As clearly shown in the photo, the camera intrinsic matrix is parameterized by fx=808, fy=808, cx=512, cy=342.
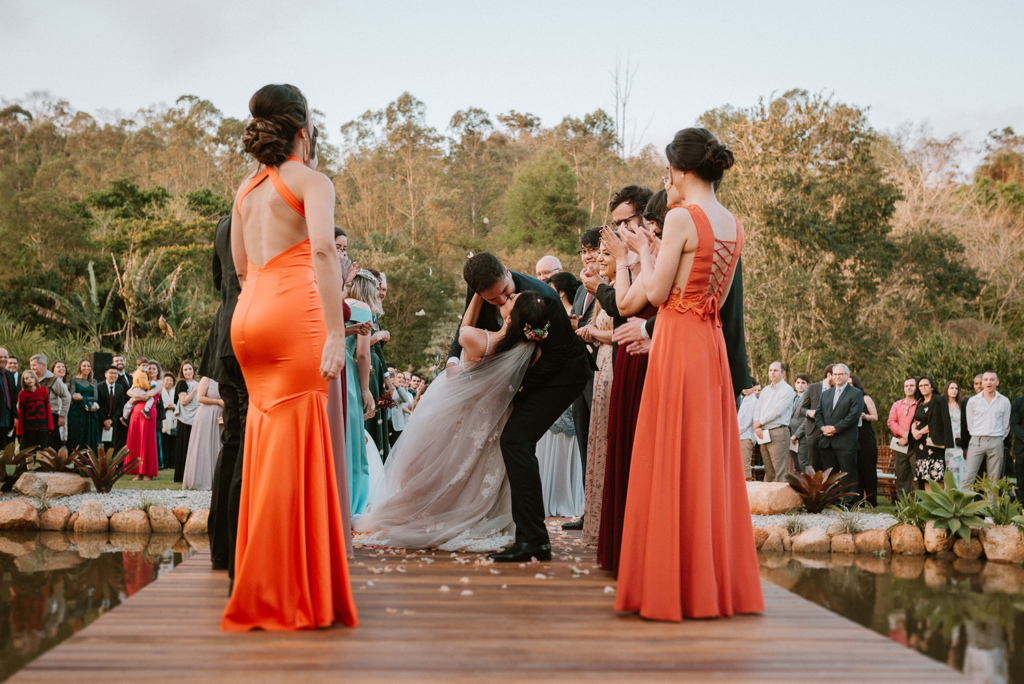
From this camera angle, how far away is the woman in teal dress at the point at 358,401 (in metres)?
6.04

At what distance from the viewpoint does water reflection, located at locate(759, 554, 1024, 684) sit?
3938 mm

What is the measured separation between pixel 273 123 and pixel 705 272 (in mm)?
1984

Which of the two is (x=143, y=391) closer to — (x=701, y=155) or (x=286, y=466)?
(x=286, y=466)

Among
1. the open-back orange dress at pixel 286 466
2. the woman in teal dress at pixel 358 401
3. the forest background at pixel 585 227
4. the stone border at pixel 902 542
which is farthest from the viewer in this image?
the forest background at pixel 585 227

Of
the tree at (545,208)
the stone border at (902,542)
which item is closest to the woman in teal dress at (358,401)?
the stone border at (902,542)

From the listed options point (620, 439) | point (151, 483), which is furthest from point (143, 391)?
point (620, 439)

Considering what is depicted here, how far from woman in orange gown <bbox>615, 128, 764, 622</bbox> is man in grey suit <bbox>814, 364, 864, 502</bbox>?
823cm

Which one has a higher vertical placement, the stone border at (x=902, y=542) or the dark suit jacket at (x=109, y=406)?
the dark suit jacket at (x=109, y=406)

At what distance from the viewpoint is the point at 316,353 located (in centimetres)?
338

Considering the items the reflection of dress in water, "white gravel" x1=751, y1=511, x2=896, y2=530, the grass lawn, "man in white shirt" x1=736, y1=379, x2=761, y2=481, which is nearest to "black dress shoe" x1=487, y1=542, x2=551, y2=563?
the reflection of dress in water

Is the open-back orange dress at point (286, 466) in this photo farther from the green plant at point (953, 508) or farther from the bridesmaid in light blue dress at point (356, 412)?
the green plant at point (953, 508)

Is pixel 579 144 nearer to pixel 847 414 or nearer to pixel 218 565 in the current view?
pixel 847 414

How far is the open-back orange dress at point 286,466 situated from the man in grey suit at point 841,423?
9384 mm

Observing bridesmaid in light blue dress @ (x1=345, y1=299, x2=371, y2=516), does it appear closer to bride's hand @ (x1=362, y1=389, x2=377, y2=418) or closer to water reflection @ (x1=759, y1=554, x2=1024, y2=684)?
bride's hand @ (x1=362, y1=389, x2=377, y2=418)
